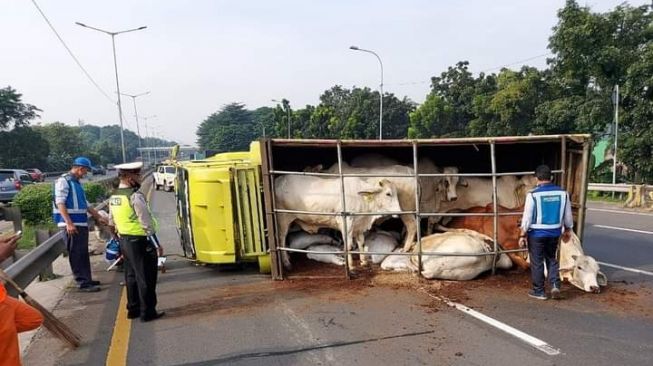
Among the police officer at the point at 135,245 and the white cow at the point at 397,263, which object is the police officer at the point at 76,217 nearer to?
the police officer at the point at 135,245

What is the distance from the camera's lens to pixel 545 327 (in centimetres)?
499

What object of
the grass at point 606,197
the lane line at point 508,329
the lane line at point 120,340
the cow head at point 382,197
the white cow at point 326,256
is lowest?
the grass at point 606,197

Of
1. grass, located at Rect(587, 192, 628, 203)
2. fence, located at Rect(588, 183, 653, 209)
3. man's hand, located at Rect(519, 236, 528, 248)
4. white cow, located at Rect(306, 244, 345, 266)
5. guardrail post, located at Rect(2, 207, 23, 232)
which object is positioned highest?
guardrail post, located at Rect(2, 207, 23, 232)

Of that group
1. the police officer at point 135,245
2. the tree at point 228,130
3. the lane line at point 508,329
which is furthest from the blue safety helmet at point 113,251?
the tree at point 228,130

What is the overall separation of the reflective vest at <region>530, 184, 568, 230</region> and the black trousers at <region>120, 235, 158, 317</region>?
431cm

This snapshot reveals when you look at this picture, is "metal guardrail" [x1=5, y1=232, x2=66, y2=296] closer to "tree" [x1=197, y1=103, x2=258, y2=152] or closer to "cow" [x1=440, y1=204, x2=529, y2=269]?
"cow" [x1=440, y1=204, x2=529, y2=269]

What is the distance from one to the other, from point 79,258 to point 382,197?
13.3 ft

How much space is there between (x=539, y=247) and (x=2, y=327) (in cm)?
526

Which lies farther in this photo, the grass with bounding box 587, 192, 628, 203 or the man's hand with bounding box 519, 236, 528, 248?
the grass with bounding box 587, 192, 628, 203

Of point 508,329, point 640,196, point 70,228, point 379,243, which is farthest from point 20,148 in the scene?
point 508,329

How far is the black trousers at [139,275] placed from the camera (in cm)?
545

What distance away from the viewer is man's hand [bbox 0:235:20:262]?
2.86 m

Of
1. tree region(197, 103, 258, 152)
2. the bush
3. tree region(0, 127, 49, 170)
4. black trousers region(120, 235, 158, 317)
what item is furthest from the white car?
tree region(197, 103, 258, 152)

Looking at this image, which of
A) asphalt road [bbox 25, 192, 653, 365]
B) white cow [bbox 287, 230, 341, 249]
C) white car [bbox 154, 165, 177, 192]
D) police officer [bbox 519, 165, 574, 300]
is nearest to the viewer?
asphalt road [bbox 25, 192, 653, 365]
